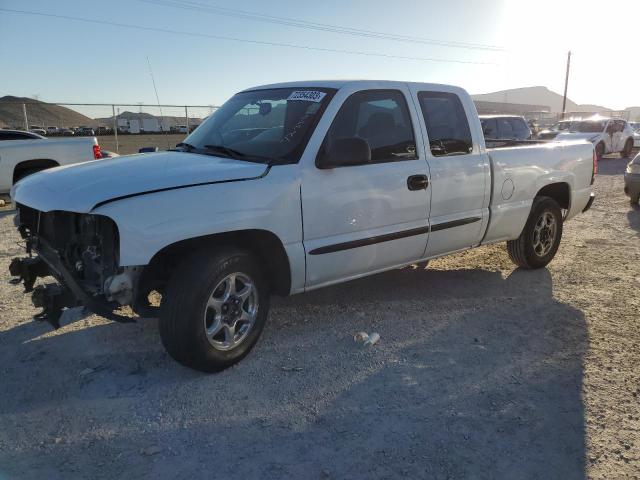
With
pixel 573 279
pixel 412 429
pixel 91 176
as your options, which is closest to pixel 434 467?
pixel 412 429

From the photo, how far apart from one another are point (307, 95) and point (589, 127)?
19648mm

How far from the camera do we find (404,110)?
4258 millimetres

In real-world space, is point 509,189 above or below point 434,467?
above

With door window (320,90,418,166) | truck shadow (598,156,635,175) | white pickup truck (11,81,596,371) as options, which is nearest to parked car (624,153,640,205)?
white pickup truck (11,81,596,371)

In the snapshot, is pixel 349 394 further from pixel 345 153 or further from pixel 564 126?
pixel 564 126

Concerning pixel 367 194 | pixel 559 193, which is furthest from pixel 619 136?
pixel 367 194

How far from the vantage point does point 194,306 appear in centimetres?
318

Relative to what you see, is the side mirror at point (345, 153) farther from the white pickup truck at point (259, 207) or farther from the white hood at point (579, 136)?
the white hood at point (579, 136)

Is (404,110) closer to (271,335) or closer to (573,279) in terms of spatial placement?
(271,335)

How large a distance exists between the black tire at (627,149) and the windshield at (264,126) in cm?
2119

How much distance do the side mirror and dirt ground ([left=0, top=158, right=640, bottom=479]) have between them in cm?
138

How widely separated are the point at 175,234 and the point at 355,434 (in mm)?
1541

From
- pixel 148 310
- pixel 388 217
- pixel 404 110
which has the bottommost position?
pixel 148 310

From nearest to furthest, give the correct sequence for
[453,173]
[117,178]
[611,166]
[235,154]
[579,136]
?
[117,178], [235,154], [453,173], [611,166], [579,136]
